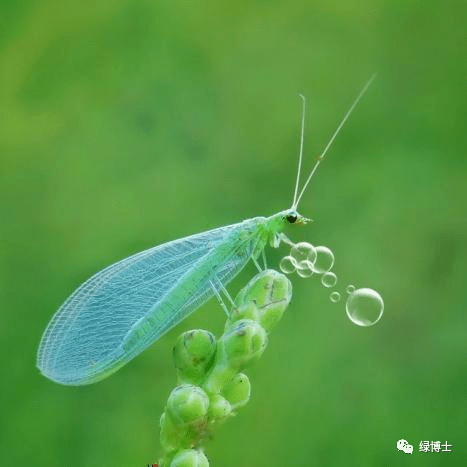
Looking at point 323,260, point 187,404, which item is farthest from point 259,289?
point 323,260

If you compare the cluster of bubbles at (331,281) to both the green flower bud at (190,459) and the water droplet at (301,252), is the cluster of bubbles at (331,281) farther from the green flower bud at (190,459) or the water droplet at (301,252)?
the green flower bud at (190,459)

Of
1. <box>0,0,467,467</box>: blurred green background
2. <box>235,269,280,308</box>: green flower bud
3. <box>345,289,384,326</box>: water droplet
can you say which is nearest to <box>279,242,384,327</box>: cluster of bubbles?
<box>345,289,384,326</box>: water droplet

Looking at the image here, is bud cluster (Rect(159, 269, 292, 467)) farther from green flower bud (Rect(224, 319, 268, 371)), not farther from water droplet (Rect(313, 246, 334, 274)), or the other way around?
water droplet (Rect(313, 246, 334, 274))

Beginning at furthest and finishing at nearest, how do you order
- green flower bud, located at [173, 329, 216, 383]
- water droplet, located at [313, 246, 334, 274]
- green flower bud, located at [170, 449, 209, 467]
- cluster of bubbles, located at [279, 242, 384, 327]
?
water droplet, located at [313, 246, 334, 274] → cluster of bubbles, located at [279, 242, 384, 327] → green flower bud, located at [173, 329, 216, 383] → green flower bud, located at [170, 449, 209, 467]

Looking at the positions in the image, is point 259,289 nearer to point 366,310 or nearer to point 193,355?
point 193,355

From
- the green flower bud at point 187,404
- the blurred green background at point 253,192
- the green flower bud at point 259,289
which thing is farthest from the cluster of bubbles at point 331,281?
the blurred green background at point 253,192

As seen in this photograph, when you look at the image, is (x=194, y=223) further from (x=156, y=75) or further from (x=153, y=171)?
(x=156, y=75)
